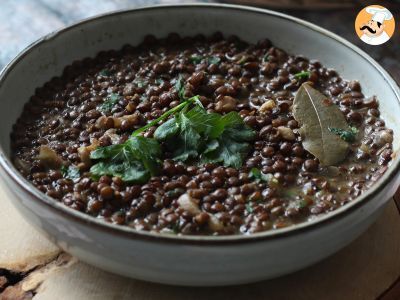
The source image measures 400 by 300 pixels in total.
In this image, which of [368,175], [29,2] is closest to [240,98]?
[368,175]

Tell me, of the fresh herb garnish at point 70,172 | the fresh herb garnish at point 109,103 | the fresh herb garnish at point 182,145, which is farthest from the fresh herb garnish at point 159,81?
the fresh herb garnish at point 70,172

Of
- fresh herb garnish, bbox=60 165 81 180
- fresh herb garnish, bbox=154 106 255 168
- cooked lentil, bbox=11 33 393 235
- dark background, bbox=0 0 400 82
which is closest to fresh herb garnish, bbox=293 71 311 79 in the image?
cooked lentil, bbox=11 33 393 235

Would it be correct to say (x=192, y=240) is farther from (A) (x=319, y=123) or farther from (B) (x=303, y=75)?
(B) (x=303, y=75)

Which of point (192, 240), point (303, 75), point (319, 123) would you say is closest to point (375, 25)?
point (303, 75)

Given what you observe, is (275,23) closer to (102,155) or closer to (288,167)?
(288,167)

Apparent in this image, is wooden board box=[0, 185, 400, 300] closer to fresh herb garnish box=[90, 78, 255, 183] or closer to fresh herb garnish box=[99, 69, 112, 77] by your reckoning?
fresh herb garnish box=[90, 78, 255, 183]
